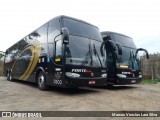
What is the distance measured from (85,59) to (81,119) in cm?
365

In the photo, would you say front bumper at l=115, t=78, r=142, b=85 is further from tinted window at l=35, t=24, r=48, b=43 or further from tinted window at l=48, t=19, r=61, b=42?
tinted window at l=35, t=24, r=48, b=43

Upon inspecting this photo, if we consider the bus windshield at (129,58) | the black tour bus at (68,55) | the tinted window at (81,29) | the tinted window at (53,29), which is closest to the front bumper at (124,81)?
the bus windshield at (129,58)

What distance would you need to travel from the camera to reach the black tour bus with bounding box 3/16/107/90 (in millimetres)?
6988

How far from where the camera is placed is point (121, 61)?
31.3ft

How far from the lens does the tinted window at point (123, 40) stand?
10078 mm

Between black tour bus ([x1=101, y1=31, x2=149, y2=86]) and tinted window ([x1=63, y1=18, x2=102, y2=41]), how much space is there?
0.73 meters

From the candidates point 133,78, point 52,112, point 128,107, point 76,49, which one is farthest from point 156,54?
point 52,112

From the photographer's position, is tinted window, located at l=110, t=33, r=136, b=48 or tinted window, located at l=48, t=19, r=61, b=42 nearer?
tinted window, located at l=48, t=19, r=61, b=42

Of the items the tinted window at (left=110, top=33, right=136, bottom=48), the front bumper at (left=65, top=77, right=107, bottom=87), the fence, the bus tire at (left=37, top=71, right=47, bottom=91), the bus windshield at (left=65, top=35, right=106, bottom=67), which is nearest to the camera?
the front bumper at (left=65, top=77, right=107, bottom=87)

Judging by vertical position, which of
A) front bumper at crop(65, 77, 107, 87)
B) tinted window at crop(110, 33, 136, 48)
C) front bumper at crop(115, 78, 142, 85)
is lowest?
front bumper at crop(115, 78, 142, 85)

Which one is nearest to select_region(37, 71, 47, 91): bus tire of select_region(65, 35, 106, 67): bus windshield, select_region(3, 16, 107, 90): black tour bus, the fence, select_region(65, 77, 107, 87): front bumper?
select_region(3, 16, 107, 90): black tour bus

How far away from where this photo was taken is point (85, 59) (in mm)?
7457

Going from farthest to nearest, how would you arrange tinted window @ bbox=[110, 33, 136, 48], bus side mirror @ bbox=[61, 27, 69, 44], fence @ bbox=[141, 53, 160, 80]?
fence @ bbox=[141, 53, 160, 80] < tinted window @ bbox=[110, 33, 136, 48] < bus side mirror @ bbox=[61, 27, 69, 44]

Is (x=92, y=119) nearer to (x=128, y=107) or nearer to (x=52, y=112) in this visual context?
(x=52, y=112)
